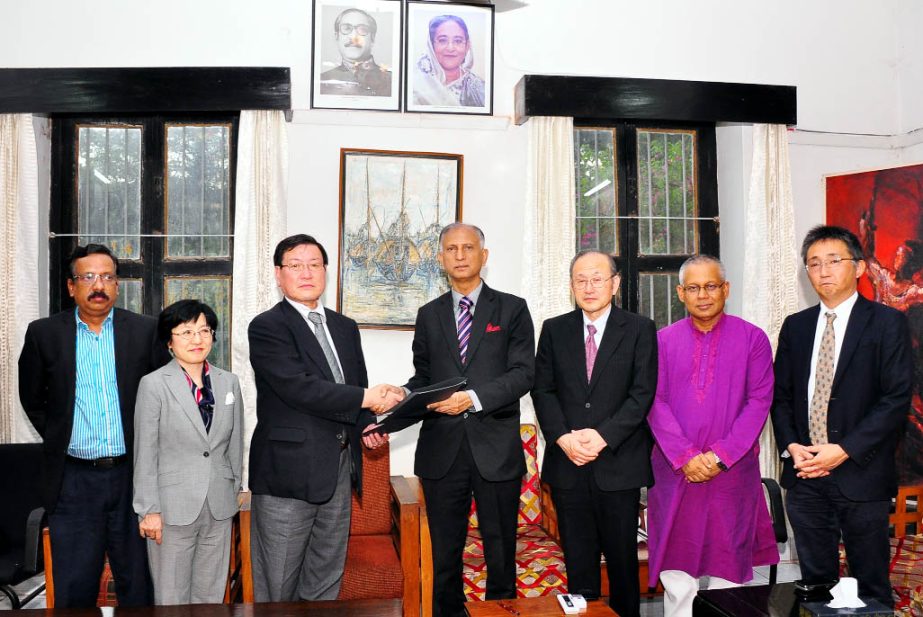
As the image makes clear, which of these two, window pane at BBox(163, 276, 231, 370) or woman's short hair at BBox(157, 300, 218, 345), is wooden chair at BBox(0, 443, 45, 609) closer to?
window pane at BBox(163, 276, 231, 370)

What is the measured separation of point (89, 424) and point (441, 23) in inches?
124

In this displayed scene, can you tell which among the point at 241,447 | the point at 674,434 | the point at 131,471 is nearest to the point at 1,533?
the point at 131,471

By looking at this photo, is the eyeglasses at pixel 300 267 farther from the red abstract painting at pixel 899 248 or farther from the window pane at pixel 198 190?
the red abstract painting at pixel 899 248

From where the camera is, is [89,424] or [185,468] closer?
[185,468]

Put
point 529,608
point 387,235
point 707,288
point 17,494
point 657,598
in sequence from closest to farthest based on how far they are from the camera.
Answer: point 529,608
point 707,288
point 17,494
point 657,598
point 387,235

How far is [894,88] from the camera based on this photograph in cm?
521

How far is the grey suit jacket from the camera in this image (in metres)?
2.76

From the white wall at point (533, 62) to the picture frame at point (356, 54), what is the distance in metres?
0.09

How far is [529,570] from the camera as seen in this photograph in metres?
3.37

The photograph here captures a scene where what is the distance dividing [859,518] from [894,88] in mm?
3615

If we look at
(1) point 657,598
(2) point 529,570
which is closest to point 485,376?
(2) point 529,570

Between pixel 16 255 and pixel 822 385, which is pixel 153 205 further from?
pixel 822 385

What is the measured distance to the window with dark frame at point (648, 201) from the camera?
5.02 metres

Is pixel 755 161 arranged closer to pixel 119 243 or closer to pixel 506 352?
pixel 506 352
